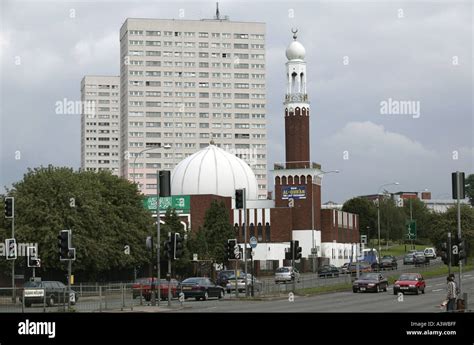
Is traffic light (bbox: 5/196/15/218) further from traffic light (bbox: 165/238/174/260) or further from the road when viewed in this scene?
the road

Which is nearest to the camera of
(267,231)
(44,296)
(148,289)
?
(44,296)

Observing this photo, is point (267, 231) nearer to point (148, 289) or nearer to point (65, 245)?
point (148, 289)

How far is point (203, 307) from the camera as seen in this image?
144 feet

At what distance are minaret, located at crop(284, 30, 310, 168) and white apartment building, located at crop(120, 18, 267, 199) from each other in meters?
67.2

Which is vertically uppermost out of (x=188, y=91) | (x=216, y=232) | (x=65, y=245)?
(x=188, y=91)

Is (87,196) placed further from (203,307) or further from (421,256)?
(421,256)

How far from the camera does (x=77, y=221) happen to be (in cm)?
→ 6378

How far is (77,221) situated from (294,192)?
48.0 m

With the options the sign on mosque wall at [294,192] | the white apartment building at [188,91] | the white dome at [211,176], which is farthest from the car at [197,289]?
the white apartment building at [188,91]

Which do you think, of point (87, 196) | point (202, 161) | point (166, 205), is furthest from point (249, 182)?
point (87, 196)

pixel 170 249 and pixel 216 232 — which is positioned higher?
pixel 216 232

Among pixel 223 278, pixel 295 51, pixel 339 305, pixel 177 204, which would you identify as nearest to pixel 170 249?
pixel 339 305

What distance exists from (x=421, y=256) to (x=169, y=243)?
58.0 metres

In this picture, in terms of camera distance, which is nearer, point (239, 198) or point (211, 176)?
point (239, 198)
